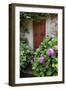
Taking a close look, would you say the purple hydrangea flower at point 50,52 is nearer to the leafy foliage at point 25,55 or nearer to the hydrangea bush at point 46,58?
the hydrangea bush at point 46,58

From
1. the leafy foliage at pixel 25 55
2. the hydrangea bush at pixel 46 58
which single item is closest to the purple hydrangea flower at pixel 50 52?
the hydrangea bush at pixel 46 58

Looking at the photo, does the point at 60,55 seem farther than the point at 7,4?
Yes

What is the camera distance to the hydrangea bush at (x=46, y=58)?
71.2 inches

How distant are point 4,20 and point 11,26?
0.20 feet

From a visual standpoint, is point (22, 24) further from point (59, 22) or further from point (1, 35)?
point (59, 22)

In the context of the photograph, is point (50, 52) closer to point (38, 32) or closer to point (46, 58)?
point (46, 58)

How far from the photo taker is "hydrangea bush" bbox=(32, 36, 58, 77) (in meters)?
1.81

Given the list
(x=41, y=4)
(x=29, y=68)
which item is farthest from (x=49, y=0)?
(x=29, y=68)

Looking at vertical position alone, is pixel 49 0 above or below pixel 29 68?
above

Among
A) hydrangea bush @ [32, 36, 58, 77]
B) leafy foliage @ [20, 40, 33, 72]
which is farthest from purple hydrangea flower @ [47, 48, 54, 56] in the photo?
leafy foliage @ [20, 40, 33, 72]

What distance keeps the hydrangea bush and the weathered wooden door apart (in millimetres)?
29

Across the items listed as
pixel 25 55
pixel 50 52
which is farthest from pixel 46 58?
pixel 25 55

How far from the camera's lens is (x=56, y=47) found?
1.86 metres

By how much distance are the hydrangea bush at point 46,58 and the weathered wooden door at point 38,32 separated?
0.03 m
